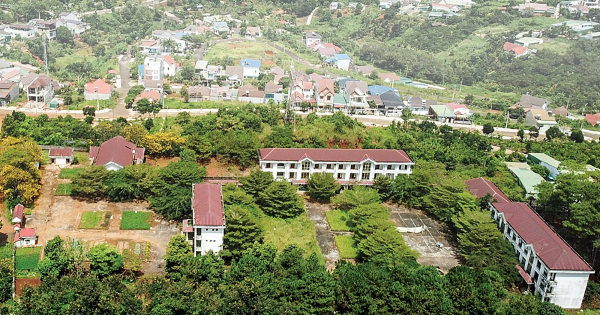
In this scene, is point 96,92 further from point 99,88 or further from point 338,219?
point 338,219

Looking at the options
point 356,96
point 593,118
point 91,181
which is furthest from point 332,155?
point 593,118

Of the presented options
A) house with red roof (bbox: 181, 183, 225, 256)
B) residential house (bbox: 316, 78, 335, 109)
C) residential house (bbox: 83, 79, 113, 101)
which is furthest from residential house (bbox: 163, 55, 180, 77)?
house with red roof (bbox: 181, 183, 225, 256)

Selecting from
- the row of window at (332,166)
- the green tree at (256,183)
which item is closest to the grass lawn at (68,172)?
the green tree at (256,183)

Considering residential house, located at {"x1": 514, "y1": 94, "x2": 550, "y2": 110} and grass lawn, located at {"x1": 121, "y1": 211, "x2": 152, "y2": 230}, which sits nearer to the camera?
grass lawn, located at {"x1": 121, "y1": 211, "x2": 152, "y2": 230}

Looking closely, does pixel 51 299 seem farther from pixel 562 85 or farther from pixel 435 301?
pixel 562 85

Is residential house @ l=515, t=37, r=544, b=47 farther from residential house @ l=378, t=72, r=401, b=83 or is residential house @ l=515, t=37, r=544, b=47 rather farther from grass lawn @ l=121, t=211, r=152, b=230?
grass lawn @ l=121, t=211, r=152, b=230
